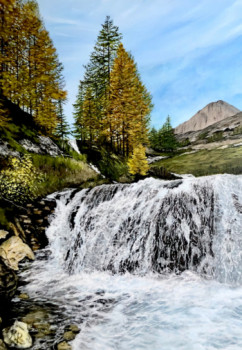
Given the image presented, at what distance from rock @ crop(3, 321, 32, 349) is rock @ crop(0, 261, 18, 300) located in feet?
4.68

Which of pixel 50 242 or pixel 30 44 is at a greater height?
pixel 30 44

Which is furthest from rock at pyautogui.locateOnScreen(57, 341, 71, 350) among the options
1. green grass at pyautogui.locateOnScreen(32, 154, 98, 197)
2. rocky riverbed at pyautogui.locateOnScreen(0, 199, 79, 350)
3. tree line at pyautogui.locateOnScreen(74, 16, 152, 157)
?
tree line at pyautogui.locateOnScreen(74, 16, 152, 157)

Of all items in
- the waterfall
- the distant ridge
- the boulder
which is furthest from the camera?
the distant ridge

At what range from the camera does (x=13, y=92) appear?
1580cm

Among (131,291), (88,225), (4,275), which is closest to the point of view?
(4,275)

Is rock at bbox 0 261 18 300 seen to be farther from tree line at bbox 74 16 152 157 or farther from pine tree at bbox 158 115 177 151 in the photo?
pine tree at bbox 158 115 177 151

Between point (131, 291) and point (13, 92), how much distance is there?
1606 centimetres

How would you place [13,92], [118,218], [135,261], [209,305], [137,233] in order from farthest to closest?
1. [13,92]
2. [118,218]
3. [137,233]
4. [135,261]
5. [209,305]

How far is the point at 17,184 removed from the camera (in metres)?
9.59

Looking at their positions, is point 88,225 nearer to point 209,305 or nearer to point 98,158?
point 209,305

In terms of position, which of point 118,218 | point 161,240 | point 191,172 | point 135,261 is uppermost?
point 191,172

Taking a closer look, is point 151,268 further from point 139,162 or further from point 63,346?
point 139,162

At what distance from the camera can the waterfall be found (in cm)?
623

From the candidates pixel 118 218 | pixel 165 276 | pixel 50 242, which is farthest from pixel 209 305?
pixel 50 242
